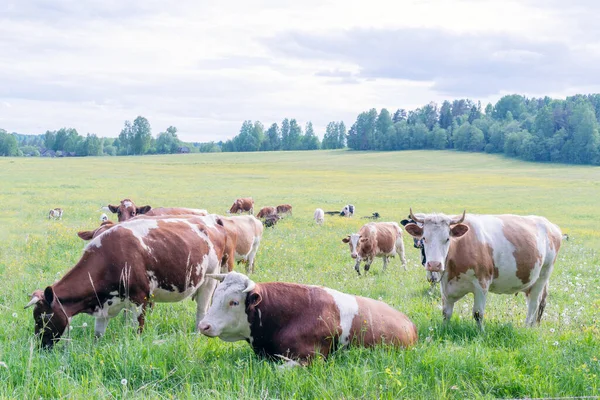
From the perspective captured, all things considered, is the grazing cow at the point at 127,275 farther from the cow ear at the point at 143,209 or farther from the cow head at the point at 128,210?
the cow head at the point at 128,210

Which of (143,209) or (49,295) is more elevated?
(143,209)

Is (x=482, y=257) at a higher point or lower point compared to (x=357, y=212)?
higher

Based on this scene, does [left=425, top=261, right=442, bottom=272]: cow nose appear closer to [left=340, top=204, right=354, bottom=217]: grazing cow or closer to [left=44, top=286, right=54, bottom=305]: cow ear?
[left=44, top=286, right=54, bottom=305]: cow ear

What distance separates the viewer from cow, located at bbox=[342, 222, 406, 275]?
1622 centimetres

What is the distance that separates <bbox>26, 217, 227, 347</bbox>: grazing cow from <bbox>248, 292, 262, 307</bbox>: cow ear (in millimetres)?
2003

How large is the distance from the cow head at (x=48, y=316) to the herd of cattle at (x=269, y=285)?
0.01 metres

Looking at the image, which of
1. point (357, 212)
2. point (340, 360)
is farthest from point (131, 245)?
point (357, 212)

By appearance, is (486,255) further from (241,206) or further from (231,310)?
(241,206)

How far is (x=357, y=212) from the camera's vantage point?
125 ft

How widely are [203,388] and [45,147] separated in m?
193

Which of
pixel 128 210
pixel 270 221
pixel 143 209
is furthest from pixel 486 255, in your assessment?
pixel 270 221

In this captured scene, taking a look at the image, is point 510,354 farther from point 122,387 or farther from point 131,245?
point 131,245

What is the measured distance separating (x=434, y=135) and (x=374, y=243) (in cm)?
13182

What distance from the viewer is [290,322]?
657cm
